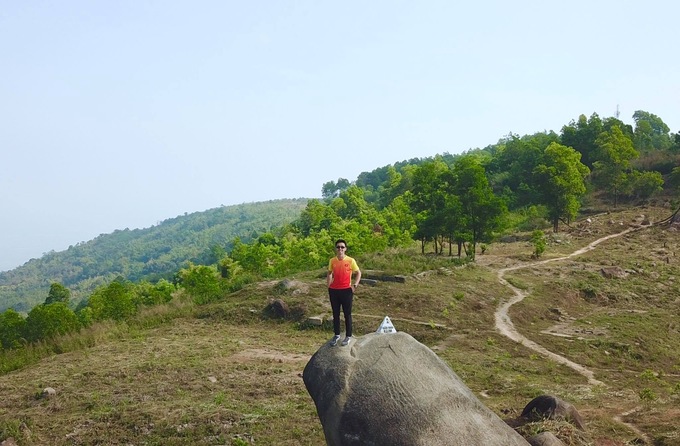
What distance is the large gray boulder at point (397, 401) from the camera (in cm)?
765

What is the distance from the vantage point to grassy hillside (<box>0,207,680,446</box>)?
12.1m

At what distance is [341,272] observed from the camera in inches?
379

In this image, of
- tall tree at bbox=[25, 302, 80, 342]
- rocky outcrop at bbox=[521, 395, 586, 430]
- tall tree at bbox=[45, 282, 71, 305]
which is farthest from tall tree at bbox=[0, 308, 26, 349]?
rocky outcrop at bbox=[521, 395, 586, 430]

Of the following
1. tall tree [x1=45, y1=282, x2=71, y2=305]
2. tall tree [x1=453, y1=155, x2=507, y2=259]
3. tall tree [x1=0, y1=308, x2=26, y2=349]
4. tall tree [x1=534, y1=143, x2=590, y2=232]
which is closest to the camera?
tall tree [x1=0, y1=308, x2=26, y2=349]

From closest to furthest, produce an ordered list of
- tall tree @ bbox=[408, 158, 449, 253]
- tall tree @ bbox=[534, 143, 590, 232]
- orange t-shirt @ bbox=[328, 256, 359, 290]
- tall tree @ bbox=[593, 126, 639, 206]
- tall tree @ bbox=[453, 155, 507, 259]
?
orange t-shirt @ bbox=[328, 256, 359, 290] < tall tree @ bbox=[453, 155, 507, 259] < tall tree @ bbox=[408, 158, 449, 253] < tall tree @ bbox=[534, 143, 590, 232] < tall tree @ bbox=[593, 126, 639, 206]

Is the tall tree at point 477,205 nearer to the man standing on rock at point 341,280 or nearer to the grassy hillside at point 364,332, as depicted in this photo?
the grassy hillside at point 364,332

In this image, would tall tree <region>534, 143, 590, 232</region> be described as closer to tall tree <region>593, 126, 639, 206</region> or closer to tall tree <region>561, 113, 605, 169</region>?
tall tree <region>593, 126, 639, 206</region>

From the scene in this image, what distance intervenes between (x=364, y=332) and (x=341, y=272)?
461 inches

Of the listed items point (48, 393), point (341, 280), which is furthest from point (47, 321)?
point (341, 280)

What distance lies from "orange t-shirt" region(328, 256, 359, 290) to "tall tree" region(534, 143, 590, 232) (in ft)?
135

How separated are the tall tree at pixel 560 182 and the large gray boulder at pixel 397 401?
42044 mm

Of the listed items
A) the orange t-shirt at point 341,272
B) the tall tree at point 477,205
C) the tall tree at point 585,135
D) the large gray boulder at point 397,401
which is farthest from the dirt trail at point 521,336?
the tall tree at point 585,135

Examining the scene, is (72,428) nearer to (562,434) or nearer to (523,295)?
(562,434)

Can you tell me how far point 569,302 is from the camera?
27.0 metres
